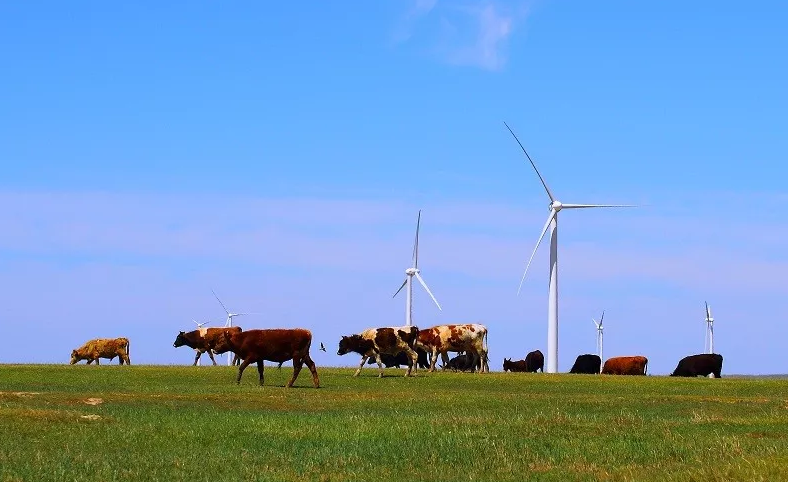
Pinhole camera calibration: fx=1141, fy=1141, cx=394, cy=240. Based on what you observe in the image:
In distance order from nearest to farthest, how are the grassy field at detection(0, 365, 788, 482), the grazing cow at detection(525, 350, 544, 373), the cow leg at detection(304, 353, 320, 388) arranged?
the grassy field at detection(0, 365, 788, 482) < the cow leg at detection(304, 353, 320, 388) < the grazing cow at detection(525, 350, 544, 373)

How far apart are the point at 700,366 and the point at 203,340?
28053 mm

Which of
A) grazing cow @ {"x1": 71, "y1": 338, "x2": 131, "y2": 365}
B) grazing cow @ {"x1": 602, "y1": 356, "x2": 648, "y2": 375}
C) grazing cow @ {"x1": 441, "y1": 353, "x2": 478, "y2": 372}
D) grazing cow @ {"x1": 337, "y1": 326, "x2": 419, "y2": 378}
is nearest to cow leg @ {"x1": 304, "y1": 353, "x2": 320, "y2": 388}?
grazing cow @ {"x1": 337, "y1": 326, "x2": 419, "y2": 378}

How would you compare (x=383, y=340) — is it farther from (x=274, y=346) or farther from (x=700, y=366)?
(x=700, y=366)

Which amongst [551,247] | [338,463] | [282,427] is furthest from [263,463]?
[551,247]

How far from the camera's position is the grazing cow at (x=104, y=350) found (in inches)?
2448

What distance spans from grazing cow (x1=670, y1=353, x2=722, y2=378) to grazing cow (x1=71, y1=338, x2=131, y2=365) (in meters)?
30.7

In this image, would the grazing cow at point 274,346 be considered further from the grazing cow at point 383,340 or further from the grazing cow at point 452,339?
the grazing cow at point 452,339

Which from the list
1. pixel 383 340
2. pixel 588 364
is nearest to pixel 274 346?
pixel 383 340

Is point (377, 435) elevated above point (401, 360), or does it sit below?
below

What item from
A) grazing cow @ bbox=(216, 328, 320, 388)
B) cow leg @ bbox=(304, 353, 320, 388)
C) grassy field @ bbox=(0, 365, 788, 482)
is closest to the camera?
grassy field @ bbox=(0, 365, 788, 482)

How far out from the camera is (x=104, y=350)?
62.2 m

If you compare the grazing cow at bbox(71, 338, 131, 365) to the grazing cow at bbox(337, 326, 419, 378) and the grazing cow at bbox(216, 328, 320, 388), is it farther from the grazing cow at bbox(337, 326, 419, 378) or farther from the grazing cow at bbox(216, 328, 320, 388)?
the grazing cow at bbox(216, 328, 320, 388)

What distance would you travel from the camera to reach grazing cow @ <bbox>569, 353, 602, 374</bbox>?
69.1 meters

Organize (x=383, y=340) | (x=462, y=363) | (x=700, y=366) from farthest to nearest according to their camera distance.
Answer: (x=700, y=366) → (x=462, y=363) → (x=383, y=340)
